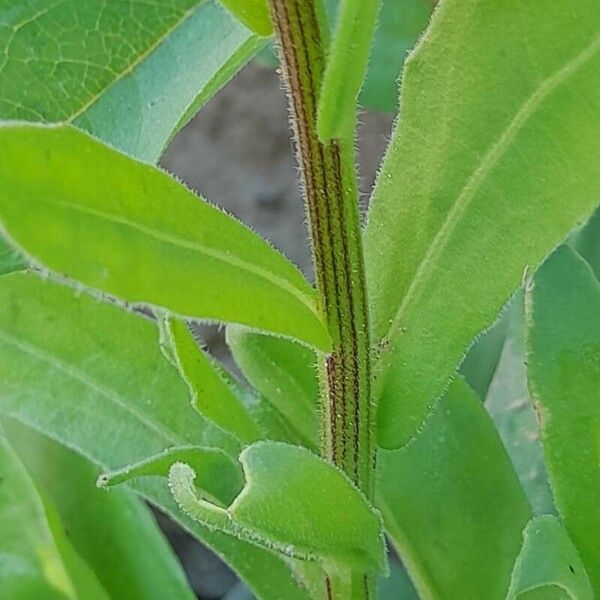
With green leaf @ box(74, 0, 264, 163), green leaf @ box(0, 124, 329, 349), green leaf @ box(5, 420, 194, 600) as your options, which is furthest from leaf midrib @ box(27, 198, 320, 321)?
green leaf @ box(5, 420, 194, 600)

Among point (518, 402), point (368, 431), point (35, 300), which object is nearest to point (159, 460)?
point (368, 431)

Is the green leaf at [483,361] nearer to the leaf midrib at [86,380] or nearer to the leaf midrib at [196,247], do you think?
the leaf midrib at [86,380]

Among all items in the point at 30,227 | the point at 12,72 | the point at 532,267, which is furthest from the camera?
the point at 12,72

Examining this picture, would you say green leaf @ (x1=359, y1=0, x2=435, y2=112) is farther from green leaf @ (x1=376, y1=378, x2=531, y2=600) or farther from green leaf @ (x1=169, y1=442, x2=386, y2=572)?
green leaf @ (x1=169, y1=442, x2=386, y2=572)

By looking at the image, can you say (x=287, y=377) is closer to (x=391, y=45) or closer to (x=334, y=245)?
(x=334, y=245)

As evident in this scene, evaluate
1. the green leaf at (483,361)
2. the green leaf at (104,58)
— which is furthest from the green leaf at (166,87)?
the green leaf at (483,361)

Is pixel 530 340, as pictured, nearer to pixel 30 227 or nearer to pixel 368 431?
pixel 368 431
